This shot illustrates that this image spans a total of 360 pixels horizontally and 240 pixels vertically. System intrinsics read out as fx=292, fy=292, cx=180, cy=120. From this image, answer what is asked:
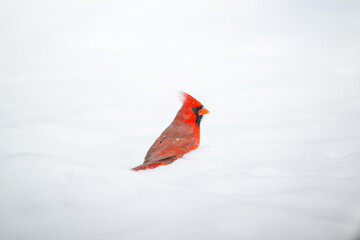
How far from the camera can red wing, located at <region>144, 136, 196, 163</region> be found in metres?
2.76

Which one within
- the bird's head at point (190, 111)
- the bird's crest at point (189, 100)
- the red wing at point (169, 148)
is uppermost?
the bird's crest at point (189, 100)

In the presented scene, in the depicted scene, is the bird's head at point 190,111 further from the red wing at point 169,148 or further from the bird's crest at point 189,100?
the red wing at point 169,148

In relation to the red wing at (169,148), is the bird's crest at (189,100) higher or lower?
higher

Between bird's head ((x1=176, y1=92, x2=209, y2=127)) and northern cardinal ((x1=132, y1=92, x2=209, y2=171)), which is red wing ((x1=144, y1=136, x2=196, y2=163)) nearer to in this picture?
northern cardinal ((x1=132, y1=92, x2=209, y2=171))

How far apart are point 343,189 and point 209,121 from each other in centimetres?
366

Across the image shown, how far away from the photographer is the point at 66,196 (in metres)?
1.41

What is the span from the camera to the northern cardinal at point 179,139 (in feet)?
8.99

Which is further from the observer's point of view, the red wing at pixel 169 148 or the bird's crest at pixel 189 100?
the bird's crest at pixel 189 100

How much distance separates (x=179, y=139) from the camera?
9.64ft

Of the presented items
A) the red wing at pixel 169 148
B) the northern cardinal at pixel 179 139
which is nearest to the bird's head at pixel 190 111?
the northern cardinal at pixel 179 139

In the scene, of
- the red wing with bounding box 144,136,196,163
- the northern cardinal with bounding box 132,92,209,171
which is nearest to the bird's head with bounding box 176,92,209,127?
the northern cardinal with bounding box 132,92,209,171

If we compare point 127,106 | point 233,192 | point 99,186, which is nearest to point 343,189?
point 233,192

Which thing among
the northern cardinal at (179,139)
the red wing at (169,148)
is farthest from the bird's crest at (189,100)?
the red wing at (169,148)

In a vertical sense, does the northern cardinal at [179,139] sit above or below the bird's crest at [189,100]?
below
